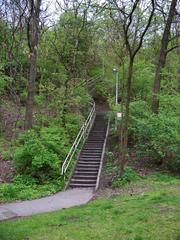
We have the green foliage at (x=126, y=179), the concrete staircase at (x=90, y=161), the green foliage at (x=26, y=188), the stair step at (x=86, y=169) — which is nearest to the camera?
the green foliage at (x=26, y=188)

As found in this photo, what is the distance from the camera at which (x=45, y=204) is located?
45.0 ft

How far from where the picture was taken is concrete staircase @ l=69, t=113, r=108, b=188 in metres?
18.0

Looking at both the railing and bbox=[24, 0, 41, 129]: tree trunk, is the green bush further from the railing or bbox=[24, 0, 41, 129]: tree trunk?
bbox=[24, 0, 41, 129]: tree trunk

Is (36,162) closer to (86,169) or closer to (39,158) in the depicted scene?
(39,158)

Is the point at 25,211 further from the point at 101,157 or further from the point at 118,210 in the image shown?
the point at 101,157

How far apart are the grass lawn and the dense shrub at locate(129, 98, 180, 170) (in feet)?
18.0

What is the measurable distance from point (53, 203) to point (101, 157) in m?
8.02

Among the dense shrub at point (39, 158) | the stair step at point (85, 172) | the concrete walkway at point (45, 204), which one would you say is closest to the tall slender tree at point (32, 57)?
the dense shrub at point (39, 158)

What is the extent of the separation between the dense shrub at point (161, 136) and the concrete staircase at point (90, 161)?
2.80 meters

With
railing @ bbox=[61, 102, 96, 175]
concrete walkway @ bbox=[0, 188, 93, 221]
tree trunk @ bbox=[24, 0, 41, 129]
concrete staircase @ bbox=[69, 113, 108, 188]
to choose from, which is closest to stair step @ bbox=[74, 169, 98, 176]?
concrete staircase @ bbox=[69, 113, 108, 188]

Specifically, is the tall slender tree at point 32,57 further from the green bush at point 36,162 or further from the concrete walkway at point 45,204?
the concrete walkway at point 45,204

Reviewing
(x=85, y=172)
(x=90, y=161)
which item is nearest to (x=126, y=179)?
(x=85, y=172)

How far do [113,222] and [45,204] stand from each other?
15.9 feet

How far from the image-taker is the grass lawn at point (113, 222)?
8344 mm
